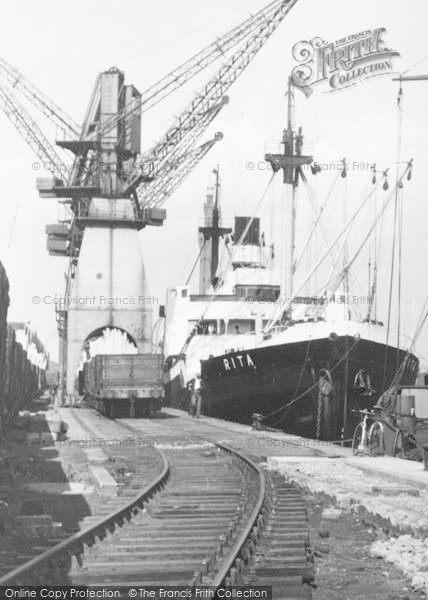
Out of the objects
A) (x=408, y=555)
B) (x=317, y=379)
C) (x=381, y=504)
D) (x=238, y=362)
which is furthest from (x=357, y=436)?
(x=408, y=555)

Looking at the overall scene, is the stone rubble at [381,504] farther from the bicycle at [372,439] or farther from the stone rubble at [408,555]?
the bicycle at [372,439]

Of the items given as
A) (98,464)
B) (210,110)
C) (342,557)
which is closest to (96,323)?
(210,110)

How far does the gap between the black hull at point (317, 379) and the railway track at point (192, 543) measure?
41.1 feet

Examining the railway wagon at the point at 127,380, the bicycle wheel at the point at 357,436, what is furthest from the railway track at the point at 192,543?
the railway wagon at the point at 127,380

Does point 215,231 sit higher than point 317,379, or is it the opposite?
point 215,231

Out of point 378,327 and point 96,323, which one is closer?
point 378,327

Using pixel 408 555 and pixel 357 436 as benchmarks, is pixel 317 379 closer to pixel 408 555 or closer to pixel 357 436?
pixel 357 436

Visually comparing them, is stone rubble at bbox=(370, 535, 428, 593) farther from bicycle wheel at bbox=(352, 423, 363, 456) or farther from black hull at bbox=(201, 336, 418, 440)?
black hull at bbox=(201, 336, 418, 440)

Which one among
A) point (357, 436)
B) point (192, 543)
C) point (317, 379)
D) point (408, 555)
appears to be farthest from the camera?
point (317, 379)

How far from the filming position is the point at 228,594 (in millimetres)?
6195

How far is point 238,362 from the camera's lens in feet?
105

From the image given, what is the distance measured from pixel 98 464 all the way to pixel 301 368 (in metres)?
11.9

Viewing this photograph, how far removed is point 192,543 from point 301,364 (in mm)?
19701

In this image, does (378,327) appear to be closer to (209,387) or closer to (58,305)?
(209,387)
